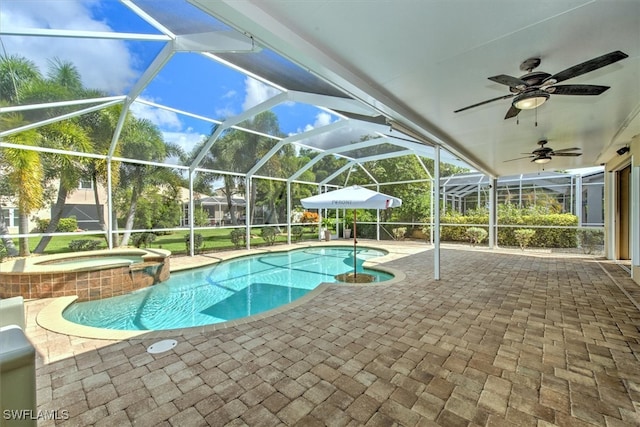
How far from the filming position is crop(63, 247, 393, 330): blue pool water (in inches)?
187

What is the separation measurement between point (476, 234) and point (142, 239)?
43.4 ft

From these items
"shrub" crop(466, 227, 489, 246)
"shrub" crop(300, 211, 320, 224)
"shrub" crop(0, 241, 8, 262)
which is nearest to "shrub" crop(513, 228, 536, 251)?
"shrub" crop(466, 227, 489, 246)

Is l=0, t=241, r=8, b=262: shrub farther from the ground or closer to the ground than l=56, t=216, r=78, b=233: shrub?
closer to the ground

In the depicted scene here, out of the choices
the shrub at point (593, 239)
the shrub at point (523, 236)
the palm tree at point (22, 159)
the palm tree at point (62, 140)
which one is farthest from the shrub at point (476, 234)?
the palm tree at point (22, 159)

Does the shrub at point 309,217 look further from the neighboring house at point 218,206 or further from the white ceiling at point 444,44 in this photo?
the white ceiling at point 444,44

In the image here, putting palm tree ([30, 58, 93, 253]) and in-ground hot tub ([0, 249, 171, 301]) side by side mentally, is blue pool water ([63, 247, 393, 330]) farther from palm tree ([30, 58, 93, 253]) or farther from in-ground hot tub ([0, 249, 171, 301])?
palm tree ([30, 58, 93, 253])

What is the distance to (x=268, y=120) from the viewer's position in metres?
8.59

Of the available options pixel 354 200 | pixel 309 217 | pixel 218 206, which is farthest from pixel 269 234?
pixel 354 200

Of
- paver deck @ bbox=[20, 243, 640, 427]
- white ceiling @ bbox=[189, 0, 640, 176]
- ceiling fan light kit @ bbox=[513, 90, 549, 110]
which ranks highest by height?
white ceiling @ bbox=[189, 0, 640, 176]

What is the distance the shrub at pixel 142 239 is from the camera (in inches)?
354

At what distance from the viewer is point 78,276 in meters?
5.28

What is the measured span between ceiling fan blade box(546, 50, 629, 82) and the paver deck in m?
2.82

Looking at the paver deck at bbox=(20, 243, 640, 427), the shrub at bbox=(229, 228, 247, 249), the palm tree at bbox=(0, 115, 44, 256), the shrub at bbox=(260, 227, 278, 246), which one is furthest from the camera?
the shrub at bbox=(260, 227, 278, 246)

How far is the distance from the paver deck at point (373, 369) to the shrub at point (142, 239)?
480 cm
